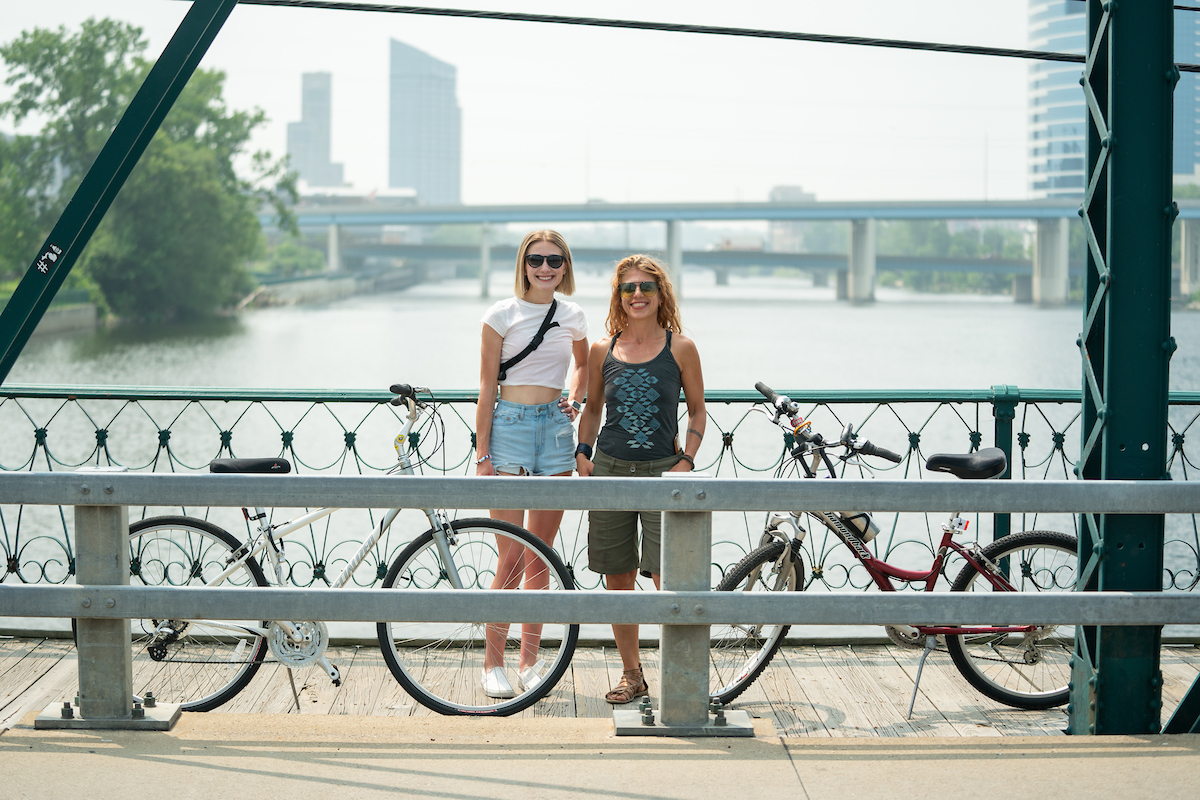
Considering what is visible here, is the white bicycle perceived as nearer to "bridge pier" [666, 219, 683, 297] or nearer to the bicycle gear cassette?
the bicycle gear cassette

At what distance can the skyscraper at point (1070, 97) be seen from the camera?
18.8 feet

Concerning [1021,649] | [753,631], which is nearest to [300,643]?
[753,631]

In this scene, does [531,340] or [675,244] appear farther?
[675,244]

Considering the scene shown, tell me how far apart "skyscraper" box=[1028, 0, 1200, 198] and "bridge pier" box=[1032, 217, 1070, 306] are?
2034mm

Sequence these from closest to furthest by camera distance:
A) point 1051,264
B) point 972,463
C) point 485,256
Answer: point 972,463 < point 1051,264 < point 485,256

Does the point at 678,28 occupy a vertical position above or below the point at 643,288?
above

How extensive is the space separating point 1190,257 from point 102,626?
208 feet

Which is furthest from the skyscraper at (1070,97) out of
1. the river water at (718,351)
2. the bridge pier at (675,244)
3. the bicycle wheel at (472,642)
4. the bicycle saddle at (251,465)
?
the bridge pier at (675,244)

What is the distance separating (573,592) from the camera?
142 inches

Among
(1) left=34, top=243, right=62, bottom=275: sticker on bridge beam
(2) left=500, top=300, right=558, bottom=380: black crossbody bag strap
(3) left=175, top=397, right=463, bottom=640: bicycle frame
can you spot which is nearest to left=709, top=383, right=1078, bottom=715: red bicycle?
(2) left=500, top=300, right=558, bottom=380: black crossbody bag strap

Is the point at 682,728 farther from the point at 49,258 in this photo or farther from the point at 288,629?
the point at 49,258

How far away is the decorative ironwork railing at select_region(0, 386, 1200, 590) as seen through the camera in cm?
592

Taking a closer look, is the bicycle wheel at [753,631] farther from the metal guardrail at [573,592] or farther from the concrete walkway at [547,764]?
the metal guardrail at [573,592]

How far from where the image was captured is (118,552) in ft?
12.0
